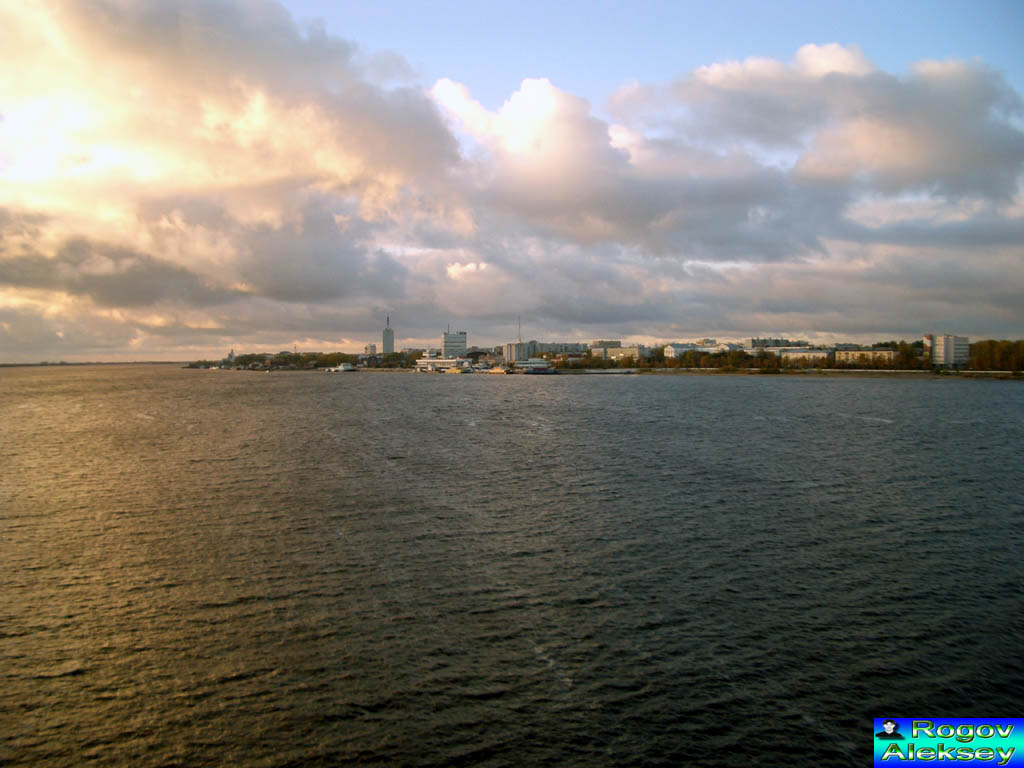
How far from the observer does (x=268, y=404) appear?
7369 centimetres

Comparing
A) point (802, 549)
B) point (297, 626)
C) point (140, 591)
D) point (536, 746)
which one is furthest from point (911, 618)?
point (140, 591)

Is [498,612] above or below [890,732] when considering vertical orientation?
above

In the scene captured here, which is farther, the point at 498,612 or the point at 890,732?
the point at 498,612

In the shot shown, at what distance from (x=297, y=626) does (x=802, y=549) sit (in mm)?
13620

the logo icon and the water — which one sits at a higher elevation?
the water

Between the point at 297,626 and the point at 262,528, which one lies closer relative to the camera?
the point at 297,626

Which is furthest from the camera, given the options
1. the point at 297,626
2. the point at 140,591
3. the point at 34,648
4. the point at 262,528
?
the point at 262,528

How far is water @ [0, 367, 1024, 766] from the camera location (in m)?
9.38

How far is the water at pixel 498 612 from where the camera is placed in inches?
369

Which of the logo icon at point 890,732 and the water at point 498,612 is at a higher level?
the water at point 498,612

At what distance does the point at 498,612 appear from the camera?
13.4 m

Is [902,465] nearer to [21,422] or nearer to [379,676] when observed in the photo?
[379,676]

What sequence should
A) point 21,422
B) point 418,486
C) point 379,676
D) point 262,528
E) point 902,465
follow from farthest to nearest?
point 21,422 → point 902,465 → point 418,486 → point 262,528 → point 379,676

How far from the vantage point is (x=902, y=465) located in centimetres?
3206
